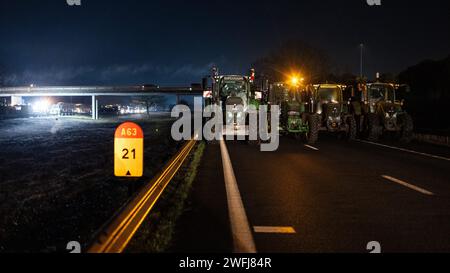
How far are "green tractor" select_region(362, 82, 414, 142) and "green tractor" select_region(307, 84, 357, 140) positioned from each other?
895 mm

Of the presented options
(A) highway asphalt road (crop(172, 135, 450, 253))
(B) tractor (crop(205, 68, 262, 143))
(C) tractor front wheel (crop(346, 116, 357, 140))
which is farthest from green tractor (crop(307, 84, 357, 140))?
(A) highway asphalt road (crop(172, 135, 450, 253))

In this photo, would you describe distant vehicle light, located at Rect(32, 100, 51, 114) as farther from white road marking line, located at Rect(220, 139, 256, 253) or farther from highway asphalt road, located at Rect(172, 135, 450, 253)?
white road marking line, located at Rect(220, 139, 256, 253)

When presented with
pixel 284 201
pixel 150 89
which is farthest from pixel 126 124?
pixel 150 89

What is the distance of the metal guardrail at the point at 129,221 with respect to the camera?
20.8 ft

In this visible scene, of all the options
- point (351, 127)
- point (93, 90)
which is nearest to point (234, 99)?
point (351, 127)

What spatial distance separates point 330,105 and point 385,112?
103 inches

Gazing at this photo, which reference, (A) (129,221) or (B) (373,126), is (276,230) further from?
(B) (373,126)

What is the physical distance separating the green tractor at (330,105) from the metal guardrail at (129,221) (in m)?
13.8

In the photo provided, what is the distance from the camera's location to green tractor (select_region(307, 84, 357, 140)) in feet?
81.7

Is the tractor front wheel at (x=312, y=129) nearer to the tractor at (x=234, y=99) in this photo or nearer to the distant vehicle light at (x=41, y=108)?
the tractor at (x=234, y=99)

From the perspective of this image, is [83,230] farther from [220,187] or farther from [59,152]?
[59,152]

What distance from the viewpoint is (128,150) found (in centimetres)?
979

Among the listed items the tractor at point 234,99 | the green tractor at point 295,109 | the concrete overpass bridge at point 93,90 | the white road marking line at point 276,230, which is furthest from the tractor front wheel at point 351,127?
the concrete overpass bridge at point 93,90

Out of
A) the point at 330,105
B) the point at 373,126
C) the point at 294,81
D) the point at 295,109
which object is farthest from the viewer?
the point at 294,81
